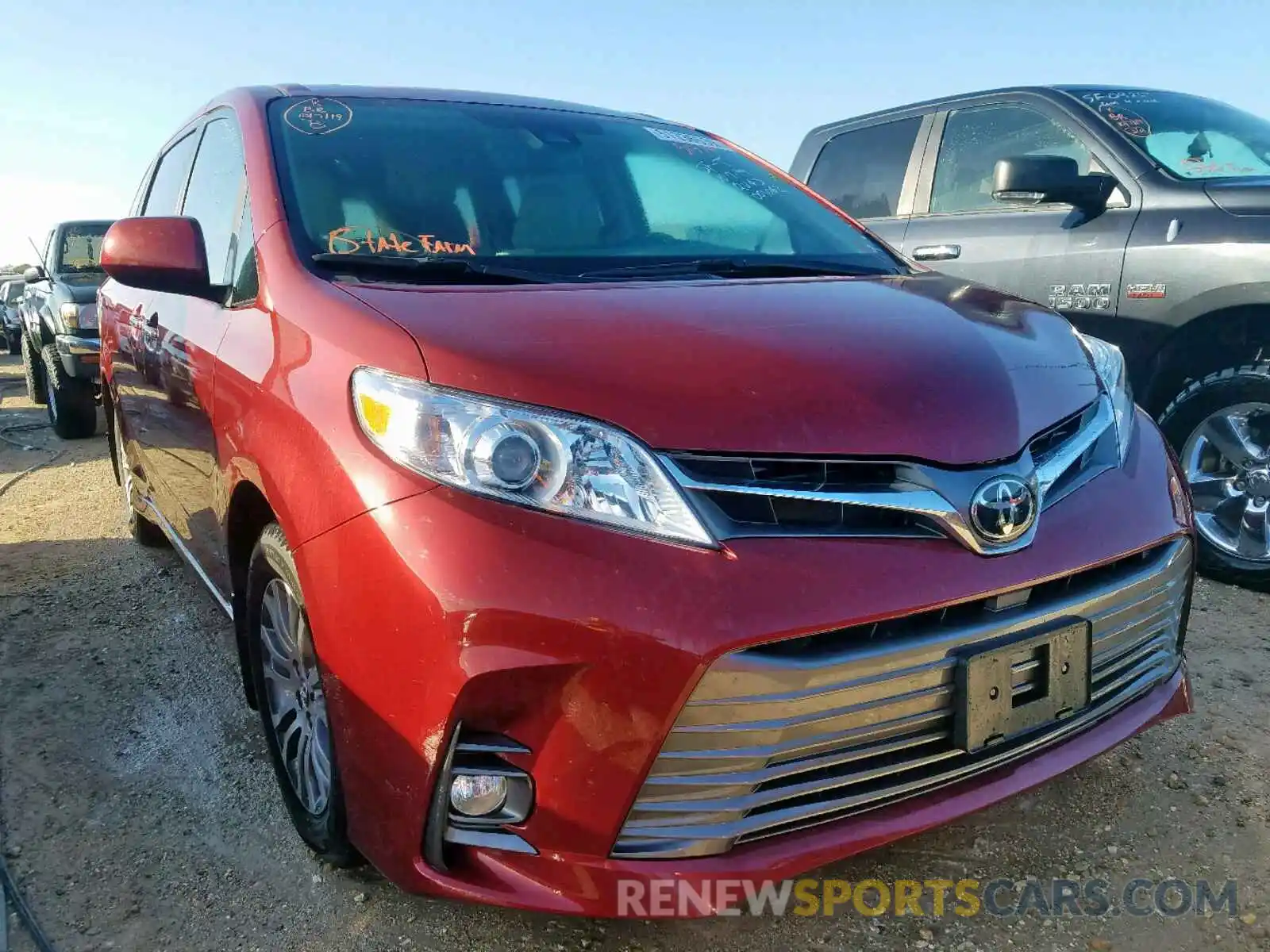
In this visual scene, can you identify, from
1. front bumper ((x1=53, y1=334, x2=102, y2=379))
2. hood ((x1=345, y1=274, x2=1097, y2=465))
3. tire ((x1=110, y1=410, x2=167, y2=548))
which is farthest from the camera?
front bumper ((x1=53, y1=334, x2=102, y2=379))

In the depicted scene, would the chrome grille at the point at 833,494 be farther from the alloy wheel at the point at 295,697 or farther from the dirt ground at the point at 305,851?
the alloy wheel at the point at 295,697

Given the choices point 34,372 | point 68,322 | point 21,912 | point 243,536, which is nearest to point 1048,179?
point 243,536

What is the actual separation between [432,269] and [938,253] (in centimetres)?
278

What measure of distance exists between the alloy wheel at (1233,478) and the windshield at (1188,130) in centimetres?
91

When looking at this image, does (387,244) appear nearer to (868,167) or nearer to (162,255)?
(162,255)

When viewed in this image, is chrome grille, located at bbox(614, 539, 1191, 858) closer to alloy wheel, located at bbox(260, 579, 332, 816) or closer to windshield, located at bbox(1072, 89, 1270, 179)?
alloy wheel, located at bbox(260, 579, 332, 816)

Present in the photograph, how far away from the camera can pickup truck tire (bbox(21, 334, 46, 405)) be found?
9008 millimetres

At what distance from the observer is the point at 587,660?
4.56 feet

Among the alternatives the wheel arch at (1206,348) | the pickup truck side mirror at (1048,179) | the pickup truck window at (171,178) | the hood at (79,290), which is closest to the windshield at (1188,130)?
the pickup truck side mirror at (1048,179)

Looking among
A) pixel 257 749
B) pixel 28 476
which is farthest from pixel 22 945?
pixel 28 476

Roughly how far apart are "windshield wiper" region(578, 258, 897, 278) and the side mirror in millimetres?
912

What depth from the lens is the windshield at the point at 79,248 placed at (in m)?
8.37

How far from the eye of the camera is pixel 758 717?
1.41 m

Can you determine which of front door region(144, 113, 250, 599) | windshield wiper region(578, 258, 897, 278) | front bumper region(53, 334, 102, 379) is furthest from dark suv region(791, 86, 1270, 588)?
front bumper region(53, 334, 102, 379)
